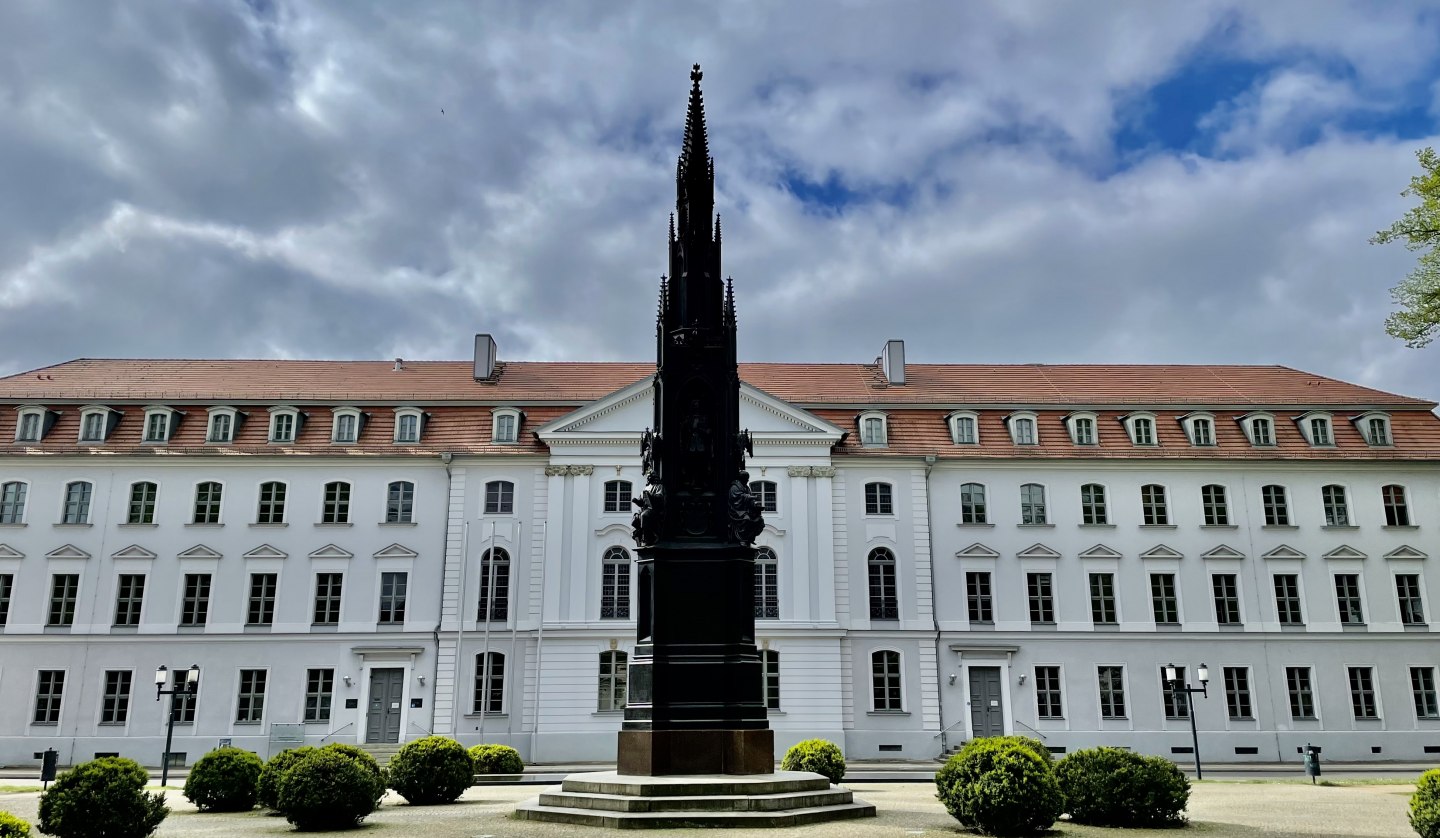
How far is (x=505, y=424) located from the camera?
37.8m

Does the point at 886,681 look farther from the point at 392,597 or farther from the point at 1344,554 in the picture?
the point at 392,597

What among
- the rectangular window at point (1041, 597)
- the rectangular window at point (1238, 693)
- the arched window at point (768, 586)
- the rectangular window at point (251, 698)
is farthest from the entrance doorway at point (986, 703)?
the rectangular window at point (251, 698)

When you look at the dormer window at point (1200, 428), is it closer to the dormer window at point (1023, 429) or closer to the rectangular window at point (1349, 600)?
the dormer window at point (1023, 429)

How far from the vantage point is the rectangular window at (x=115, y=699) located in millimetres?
34531

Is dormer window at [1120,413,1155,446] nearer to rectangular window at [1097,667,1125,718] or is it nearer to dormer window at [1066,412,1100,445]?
dormer window at [1066,412,1100,445]

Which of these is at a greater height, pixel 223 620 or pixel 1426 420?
pixel 1426 420

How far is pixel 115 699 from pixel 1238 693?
3623 cm

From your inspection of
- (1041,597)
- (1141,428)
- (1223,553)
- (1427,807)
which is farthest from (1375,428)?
(1427,807)

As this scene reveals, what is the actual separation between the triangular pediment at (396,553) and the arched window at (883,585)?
601 inches

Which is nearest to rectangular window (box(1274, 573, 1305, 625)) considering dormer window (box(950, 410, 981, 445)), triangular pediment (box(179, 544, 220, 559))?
dormer window (box(950, 410, 981, 445))

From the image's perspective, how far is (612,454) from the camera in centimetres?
3675

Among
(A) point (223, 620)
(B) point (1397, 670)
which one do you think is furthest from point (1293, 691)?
(A) point (223, 620)

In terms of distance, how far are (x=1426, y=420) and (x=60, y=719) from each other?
47.4 m

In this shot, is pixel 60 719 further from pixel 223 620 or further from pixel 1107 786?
pixel 1107 786
